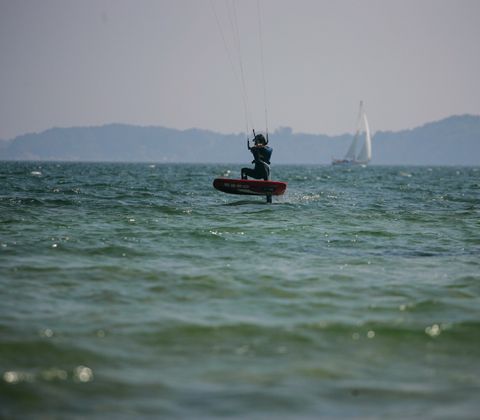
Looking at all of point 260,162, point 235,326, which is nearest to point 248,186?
point 260,162

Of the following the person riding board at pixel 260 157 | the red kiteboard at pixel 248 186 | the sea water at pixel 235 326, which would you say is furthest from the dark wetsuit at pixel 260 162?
the sea water at pixel 235 326

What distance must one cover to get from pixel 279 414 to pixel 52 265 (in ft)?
23.7

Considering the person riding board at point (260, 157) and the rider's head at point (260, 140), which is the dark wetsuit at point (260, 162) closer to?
the person riding board at point (260, 157)

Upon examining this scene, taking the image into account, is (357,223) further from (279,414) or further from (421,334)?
(279,414)

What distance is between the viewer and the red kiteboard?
25.5 metres

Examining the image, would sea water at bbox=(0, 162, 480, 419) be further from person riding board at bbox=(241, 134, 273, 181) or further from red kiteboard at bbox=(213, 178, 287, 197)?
red kiteboard at bbox=(213, 178, 287, 197)

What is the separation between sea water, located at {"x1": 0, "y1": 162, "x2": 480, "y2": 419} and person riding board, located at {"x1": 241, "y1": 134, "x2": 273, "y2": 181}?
8573 millimetres

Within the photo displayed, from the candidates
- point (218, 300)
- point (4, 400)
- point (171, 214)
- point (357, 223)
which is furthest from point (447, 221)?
point (4, 400)

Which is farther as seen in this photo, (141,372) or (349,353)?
(349,353)

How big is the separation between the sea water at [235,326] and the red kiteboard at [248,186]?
31.3 ft

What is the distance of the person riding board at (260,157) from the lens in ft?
78.6

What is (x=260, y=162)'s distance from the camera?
25.2 m

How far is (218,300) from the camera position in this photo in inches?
351

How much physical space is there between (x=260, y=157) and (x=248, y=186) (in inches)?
57.5
